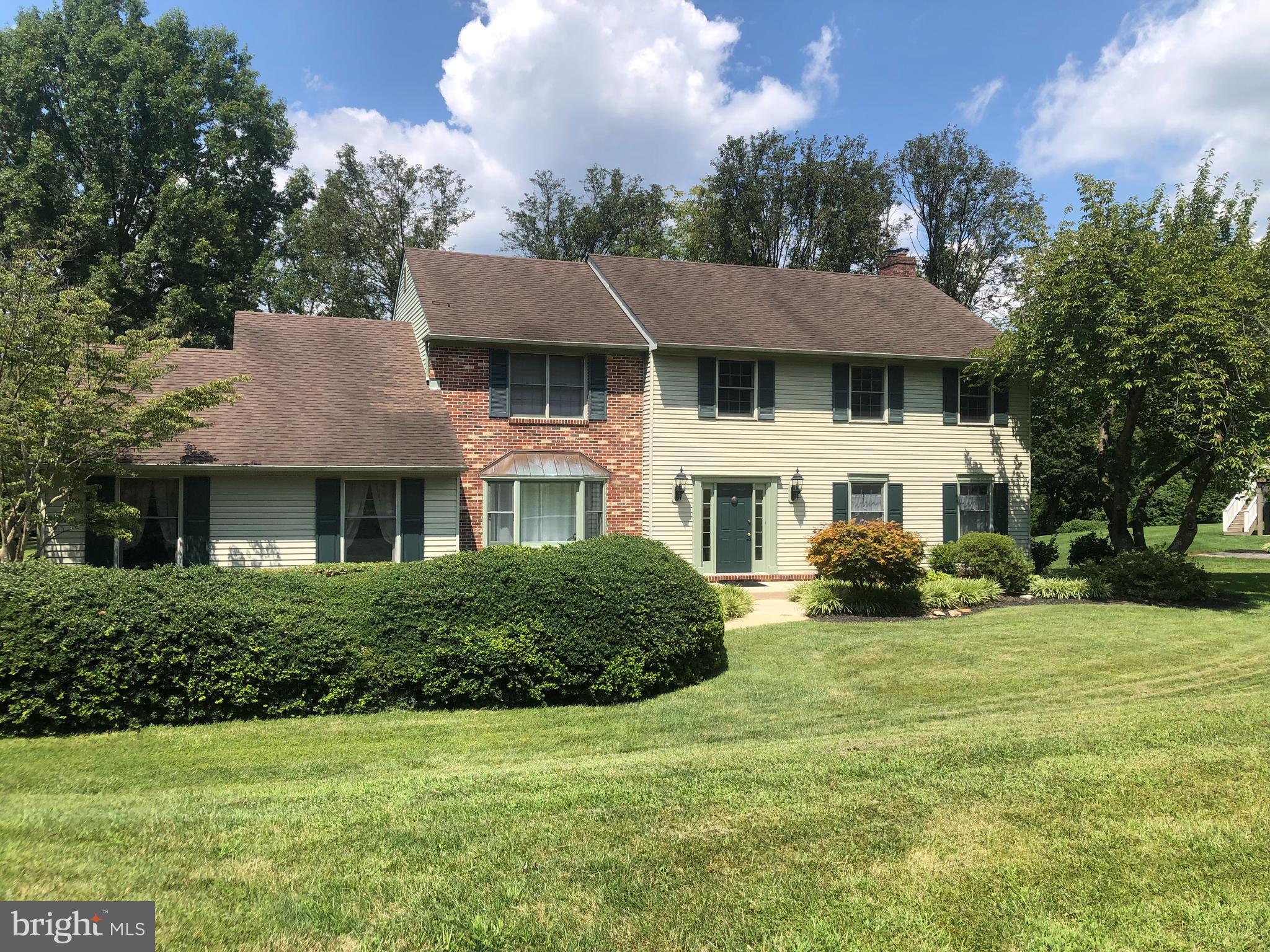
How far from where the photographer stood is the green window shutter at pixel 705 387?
1792 cm

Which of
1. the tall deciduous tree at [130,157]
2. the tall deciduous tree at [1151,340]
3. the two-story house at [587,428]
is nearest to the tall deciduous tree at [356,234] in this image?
the tall deciduous tree at [130,157]

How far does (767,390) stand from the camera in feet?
60.1

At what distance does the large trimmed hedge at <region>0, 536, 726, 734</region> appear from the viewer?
7285mm

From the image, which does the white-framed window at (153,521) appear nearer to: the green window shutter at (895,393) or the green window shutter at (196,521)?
the green window shutter at (196,521)

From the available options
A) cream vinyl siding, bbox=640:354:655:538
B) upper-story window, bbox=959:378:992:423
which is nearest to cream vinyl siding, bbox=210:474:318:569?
cream vinyl siding, bbox=640:354:655:538

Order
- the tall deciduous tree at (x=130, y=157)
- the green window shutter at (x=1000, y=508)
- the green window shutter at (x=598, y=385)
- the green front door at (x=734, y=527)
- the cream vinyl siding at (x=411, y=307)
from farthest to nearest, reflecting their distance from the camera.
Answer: the tall deciduous tree at (x=130, y=157), the green window shutter at (x=1000, y=508), the cream vinyl siding at (x=411, y=307), the green front door at (x=734, y=527), the green window shutter at (x=598, y=385)

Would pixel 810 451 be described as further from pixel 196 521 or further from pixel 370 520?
pixel 196 521

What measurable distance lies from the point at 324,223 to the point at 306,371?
18837 mm

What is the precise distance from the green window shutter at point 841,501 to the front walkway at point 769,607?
1.98 meters

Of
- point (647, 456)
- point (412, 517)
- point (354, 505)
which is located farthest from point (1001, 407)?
point (354, 505)

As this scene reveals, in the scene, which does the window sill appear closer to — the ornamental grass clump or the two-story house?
the two-story house

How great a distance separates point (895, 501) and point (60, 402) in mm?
15908

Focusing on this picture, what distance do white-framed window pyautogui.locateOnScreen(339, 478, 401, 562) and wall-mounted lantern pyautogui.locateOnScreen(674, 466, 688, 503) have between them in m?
5.76

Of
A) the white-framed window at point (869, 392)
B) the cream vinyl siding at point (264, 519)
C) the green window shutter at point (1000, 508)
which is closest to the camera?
the cream vinyl siding at point (264, 519)
